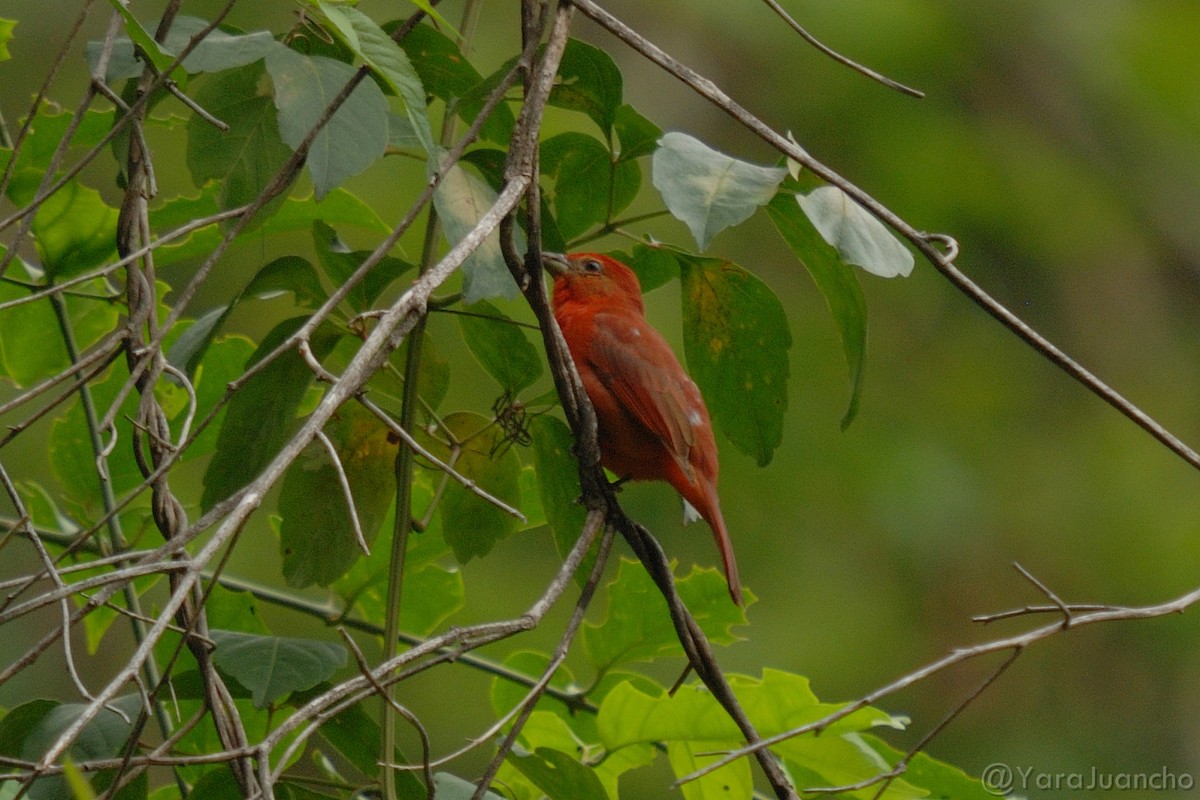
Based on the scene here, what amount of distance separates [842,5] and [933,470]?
2.91m

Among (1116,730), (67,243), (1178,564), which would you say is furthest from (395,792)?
(1116,730)

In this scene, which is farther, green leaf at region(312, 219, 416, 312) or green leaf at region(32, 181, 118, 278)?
green leaf at region(32, 181, 118, 278)

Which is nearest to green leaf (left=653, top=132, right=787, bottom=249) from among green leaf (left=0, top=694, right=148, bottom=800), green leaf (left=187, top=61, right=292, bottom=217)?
green leaf (left=187, top=61, right=292, bottom=217)

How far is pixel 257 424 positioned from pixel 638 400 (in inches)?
59.7

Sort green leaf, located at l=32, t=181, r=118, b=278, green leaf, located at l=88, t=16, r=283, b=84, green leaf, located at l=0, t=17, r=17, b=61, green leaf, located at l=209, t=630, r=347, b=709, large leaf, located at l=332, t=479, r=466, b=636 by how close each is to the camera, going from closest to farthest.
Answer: green leaf, located at l=88, t=16, r=283, b=84
green leaf, located at l=209, t=630, r=347, b=709
green leaf, located at l=0, t=17, r=17, b=61
green leaf, located at l=32, t=181, r=118, b=278
large leaf, located at l=332, t=479, r=466, b=636

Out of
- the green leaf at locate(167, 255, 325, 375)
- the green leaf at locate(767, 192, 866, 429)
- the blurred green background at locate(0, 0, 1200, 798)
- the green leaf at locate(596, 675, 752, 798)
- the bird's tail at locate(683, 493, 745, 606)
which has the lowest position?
the blurred green background at locate(0, 0, 1200, 798)

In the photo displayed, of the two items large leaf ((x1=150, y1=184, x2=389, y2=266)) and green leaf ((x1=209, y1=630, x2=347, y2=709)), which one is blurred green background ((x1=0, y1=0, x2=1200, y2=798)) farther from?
green leaf ((x1=209, y1=630, x2=347, y2=709))

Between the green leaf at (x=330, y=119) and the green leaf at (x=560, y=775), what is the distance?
3.17 ft

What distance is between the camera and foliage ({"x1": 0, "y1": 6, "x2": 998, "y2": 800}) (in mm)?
1916

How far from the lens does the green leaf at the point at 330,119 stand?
182cm

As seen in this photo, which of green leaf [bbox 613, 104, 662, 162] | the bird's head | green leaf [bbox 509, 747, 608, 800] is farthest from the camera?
the bird's head

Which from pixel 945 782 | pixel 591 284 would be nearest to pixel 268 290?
pixel 945 782

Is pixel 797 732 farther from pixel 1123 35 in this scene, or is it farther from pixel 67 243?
pixel 1123 35

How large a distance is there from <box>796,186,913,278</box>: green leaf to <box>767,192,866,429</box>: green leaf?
0.53 ft
